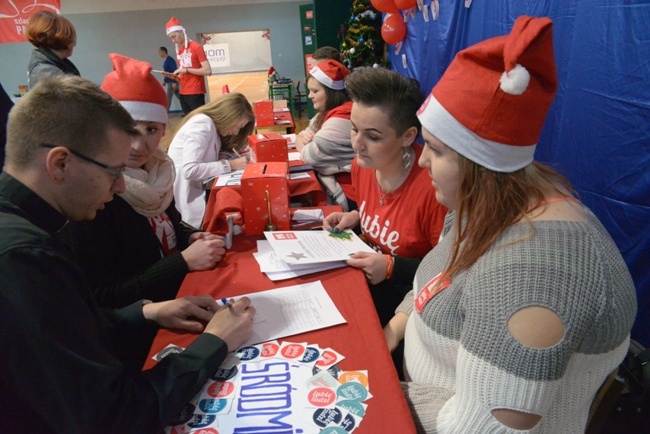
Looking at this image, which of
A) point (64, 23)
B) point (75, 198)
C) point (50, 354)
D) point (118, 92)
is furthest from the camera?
point (64, 23)

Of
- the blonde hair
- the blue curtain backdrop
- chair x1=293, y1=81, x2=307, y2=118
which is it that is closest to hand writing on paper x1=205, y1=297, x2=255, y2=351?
the blue curtain backdrop

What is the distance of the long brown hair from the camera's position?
0.88 m

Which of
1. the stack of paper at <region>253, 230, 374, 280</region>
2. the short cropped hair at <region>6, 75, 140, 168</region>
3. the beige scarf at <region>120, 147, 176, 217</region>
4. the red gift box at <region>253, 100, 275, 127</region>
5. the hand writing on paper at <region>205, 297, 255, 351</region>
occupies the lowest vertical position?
the red gift box at <region>253, 100, 275, 127</region>

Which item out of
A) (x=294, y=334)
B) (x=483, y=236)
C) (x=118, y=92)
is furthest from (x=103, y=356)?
(x=118, y=92)

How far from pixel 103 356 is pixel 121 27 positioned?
46.1 feet

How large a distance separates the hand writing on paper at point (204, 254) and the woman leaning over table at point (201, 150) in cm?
132

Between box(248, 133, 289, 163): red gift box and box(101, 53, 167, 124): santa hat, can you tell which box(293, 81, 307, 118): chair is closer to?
box(248, 133, 289, 163): red gift box

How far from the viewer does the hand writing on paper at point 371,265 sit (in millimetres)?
1484

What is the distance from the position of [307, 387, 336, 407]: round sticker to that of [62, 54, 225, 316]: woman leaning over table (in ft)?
2.53

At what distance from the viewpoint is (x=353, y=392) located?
926 millimetres

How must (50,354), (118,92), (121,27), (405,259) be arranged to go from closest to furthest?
(50,354) < (405,259) < (118,92) < (121,27)

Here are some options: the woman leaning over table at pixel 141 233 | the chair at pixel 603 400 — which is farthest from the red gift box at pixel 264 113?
the chair at pixel 603 400

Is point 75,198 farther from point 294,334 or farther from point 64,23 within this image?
A: point 64,23

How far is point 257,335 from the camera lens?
113 cm
